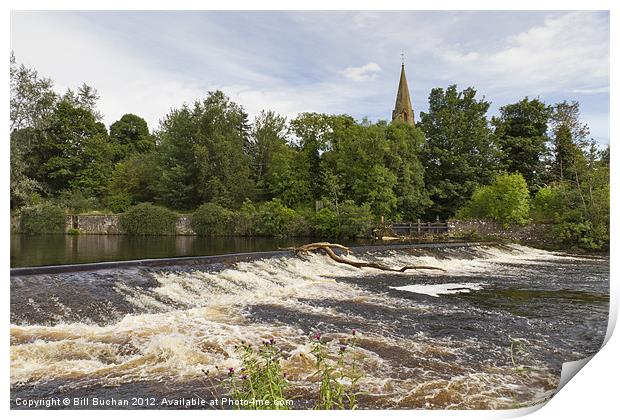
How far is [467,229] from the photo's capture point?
30.2 feet

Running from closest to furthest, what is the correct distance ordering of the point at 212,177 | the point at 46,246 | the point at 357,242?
the point at 46,246, the point at 212,177, the point at 357,242

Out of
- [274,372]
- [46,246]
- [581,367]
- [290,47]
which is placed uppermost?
[290,47]

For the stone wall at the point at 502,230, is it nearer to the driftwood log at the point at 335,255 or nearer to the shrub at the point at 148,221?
the driftwood log at the point at 335,255

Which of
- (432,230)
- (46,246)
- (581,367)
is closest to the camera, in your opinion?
(581,367)

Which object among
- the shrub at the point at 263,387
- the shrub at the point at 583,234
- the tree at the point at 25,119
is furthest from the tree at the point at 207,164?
the shrub at the point at 583,234

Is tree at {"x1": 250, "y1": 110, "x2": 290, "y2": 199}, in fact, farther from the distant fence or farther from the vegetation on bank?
the distant fence

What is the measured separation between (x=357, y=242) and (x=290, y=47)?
3.29 meters

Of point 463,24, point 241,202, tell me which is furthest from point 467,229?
point 463,24

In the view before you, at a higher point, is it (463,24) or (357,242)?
(463,24)

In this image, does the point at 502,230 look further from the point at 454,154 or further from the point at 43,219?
the point at 43,219

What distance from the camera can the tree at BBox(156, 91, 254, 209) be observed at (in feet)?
14.2

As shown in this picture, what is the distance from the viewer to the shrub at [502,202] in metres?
7.62

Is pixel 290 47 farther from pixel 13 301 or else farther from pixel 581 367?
pixel 581 367

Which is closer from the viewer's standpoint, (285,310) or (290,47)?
(290,47)
